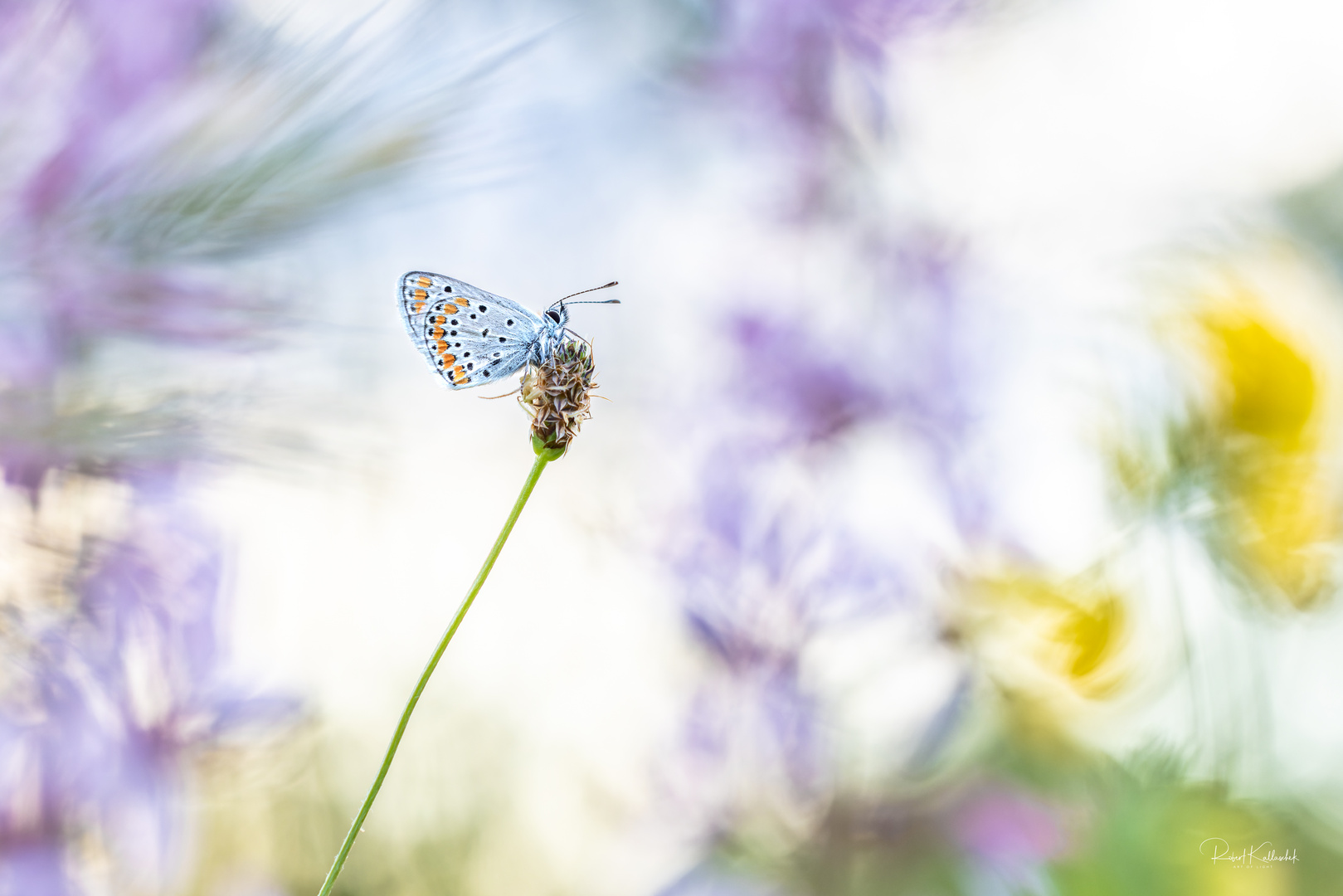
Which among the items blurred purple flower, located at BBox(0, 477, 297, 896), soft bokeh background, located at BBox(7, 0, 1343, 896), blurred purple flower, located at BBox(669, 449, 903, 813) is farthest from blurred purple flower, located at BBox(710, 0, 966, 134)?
blurred purple flower, located at BBox(0, 477, 297, 896)

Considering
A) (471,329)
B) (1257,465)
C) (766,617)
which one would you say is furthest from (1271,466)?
(471,329)

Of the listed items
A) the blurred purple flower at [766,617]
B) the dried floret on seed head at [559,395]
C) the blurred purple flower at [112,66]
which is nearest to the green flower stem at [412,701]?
the dried floret on seed head at [559,395]

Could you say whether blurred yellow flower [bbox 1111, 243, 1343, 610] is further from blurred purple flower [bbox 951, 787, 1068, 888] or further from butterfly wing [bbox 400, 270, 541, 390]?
butterfly wing [bbox 400, 270, 541, 390]

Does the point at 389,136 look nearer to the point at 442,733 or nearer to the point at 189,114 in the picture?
the point at 189,114

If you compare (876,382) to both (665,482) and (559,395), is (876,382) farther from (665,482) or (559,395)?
(559,395)

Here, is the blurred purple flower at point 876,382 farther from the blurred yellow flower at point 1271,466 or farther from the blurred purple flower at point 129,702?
the blurred purple flower at point 129,702

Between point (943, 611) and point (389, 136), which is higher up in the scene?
point (389, 136)

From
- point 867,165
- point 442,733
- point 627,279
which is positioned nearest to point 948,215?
point 867,165
